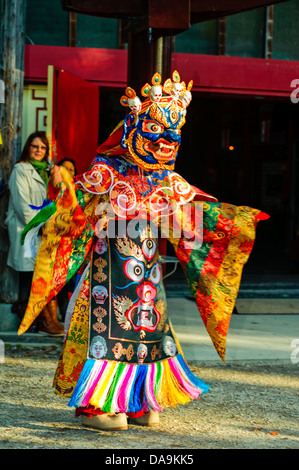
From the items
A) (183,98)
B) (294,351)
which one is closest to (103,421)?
(183,98)

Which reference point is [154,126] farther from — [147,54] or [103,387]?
[147,54]

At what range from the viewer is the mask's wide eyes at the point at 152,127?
14.3 feet

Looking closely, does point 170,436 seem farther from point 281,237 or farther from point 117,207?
point 281,237

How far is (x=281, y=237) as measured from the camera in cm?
1850

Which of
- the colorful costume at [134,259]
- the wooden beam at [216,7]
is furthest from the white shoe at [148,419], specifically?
the wooden beam at [216,7]

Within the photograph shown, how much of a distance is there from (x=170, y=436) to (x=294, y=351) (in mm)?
2580

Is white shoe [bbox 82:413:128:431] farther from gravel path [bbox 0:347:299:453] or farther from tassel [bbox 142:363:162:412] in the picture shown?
tassel [bbox 142:363:162:412]

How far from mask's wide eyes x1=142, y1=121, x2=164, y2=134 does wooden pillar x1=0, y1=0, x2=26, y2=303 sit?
2955 mm

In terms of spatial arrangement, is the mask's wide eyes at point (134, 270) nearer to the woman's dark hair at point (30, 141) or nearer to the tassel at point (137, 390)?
the tassel at point (137, 390)

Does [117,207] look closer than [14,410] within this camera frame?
Yes

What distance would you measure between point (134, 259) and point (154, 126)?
2.44 ft

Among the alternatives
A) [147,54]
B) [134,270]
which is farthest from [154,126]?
[147,54]

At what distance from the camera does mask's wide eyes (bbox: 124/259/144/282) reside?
431cm

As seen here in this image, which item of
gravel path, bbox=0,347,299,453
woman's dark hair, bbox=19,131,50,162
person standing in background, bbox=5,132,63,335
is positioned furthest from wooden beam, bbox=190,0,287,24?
gravel path, bbox=0,347,299,453
